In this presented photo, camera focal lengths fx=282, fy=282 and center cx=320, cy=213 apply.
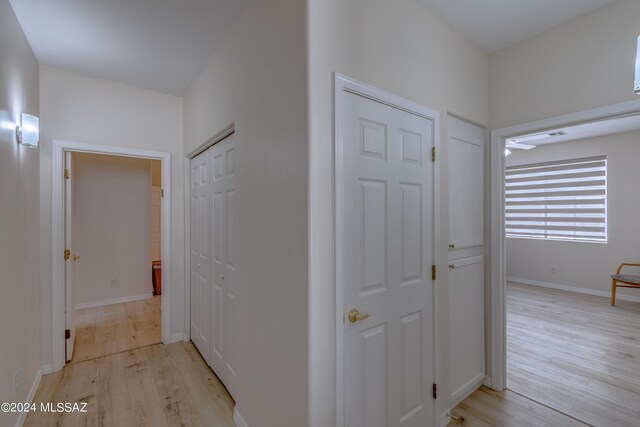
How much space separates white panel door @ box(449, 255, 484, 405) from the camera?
206 centimetres

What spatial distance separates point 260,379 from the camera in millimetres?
1656

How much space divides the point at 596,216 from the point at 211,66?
249 inches

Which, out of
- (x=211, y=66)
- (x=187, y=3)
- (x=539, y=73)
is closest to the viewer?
(x=187, y=3)

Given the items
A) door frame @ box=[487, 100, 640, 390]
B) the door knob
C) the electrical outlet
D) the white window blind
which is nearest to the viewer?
the door knob

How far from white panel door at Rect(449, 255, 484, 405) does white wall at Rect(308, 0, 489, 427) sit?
0.16 m

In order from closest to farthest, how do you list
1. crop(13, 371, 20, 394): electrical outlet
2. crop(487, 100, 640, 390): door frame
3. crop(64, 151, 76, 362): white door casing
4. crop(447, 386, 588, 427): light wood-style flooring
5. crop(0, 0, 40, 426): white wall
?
crop(0, 0, 40, 426): white wall, crop(13, 371, 20, 394): electrical outlet, crop(447, 386, 588, 427): light wood-style flooring, crop(487, 100, 640, 390): door frame, crop(64, 151, 76, 362): white door casing

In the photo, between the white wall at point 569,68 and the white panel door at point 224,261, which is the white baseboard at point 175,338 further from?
the white wall at point 569,68

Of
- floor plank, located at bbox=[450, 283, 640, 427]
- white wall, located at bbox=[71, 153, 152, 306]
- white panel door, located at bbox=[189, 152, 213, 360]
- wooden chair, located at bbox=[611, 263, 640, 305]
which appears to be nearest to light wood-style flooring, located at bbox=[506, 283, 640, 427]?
floor plank, located at bbox=[450, 283, 640, 427]

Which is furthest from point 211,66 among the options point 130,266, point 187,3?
point 130,266

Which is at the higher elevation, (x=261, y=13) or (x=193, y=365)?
(x=261, y=13)

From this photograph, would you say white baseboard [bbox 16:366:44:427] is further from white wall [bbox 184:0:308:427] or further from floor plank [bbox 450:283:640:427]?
floor plank [bbox 450:283:640:427]

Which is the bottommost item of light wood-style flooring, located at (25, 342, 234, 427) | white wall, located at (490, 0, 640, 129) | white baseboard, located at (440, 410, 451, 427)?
light wood-style flooring, located at (25, 342, 234, 427)

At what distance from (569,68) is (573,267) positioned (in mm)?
4559

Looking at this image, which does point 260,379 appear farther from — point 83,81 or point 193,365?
point 83,81
